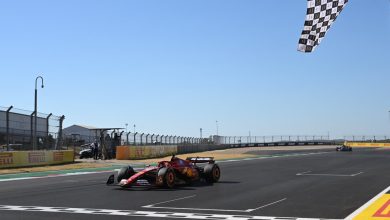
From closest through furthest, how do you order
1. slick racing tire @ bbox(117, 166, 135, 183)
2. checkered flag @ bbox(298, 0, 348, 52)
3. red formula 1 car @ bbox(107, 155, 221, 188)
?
checkered flag @ bbox(298, 0, 348, 52) < red formula 1 car @ bbox(107, 155, 221, 188) < slick racing tire @ bbox(117, 166, 135, 183)

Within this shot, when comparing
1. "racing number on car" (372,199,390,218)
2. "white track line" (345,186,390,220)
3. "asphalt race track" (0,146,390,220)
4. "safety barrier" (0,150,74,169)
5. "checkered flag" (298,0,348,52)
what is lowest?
"racing number on car" (372,199,390,218)

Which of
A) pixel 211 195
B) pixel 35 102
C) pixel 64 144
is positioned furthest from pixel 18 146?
pixel 211 195

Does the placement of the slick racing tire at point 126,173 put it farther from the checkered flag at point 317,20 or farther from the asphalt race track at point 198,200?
the checkered flag at point 317,20

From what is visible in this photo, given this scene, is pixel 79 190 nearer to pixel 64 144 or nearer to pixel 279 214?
pixel 279 214

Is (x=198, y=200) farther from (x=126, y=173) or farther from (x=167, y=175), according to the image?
(x=126, y=173)

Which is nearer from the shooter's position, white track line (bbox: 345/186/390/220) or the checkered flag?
the checkered flag

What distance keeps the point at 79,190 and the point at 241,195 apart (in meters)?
5.15

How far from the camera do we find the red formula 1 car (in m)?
15.8

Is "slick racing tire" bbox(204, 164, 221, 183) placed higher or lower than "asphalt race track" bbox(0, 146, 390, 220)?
higher

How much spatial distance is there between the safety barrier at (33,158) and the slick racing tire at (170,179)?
14316 mm

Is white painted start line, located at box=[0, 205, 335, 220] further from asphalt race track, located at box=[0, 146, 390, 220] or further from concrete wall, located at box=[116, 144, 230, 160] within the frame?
concrete wall, located at box=[116, 144, 230, 160]

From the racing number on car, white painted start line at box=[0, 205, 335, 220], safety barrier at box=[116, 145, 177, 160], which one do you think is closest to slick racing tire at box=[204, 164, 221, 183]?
the racing number on car

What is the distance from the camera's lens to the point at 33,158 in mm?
30047

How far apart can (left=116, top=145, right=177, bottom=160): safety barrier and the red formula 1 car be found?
887 inches
